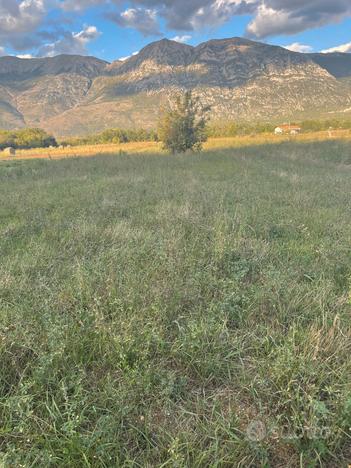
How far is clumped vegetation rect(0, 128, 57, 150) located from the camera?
64875 millimetres

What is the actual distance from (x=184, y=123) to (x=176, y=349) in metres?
24.9

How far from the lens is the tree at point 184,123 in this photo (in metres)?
25.2

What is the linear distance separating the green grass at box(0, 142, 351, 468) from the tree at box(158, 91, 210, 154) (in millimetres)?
21513

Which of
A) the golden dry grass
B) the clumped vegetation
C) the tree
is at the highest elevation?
the clumped vegetation

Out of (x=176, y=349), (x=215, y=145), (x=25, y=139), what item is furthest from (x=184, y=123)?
(x=25, y=139)

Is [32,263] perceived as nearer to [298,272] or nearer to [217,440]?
[217,440]

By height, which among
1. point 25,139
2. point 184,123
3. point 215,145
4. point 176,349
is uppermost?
point 25,139

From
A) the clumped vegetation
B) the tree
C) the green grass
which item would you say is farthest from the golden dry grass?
the clumped vegetation

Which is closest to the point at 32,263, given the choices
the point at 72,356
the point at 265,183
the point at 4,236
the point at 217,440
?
the point at 4,236

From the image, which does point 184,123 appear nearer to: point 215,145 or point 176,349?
point 215,145

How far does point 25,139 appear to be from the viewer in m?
69.1

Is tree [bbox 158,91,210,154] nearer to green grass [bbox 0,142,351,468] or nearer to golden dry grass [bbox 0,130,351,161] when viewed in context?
golden dry grass [bbox 0,130,351,161]

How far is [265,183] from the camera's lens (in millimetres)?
10305

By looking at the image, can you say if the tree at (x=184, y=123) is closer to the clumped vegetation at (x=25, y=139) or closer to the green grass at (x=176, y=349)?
the green grass at (x=176, y=349)
